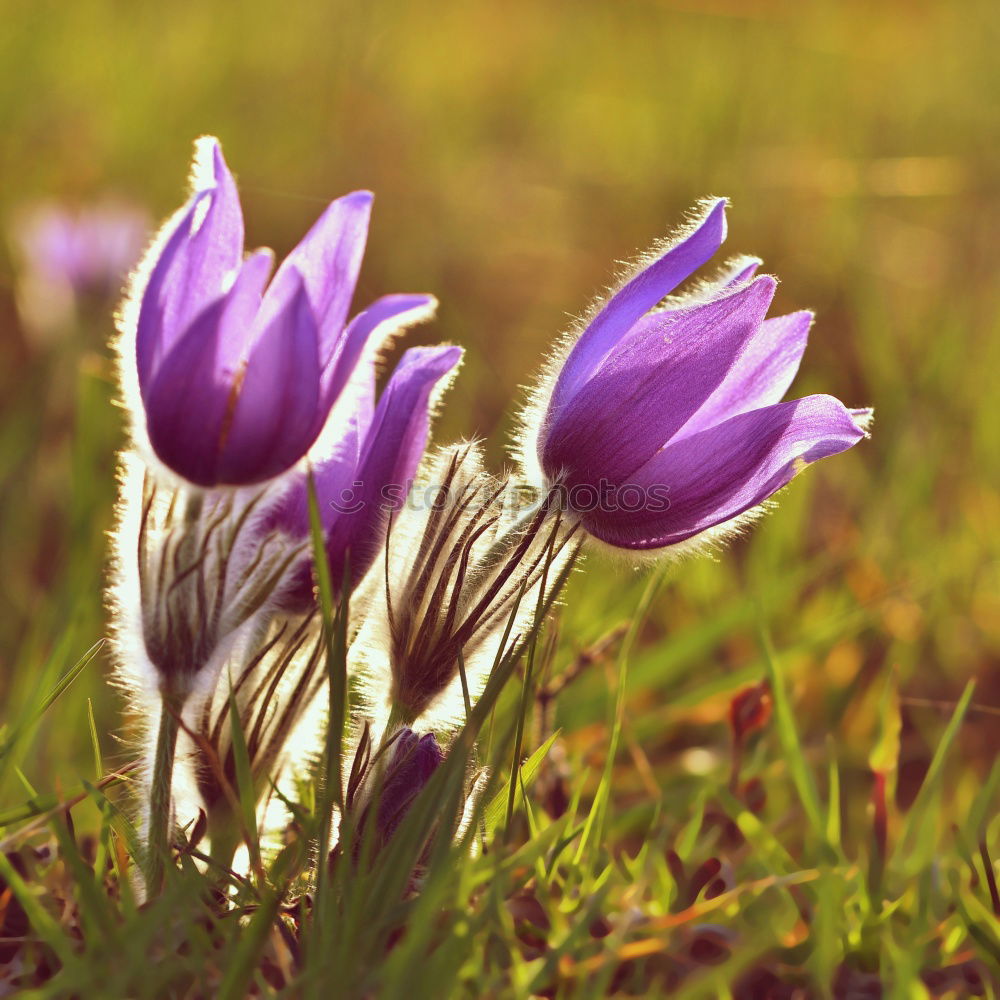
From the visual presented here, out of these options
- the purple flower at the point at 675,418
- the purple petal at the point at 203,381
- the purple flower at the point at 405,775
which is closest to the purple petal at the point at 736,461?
the purple flower at the point at 675,418

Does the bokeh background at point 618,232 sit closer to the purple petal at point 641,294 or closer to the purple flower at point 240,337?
the purple petal at point 641,294

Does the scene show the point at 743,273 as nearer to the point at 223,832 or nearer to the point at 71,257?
the point at 223,832

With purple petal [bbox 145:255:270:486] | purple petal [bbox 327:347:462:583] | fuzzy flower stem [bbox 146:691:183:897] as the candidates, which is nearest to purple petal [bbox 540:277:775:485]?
purple petal [bbox 327:347:462:583]

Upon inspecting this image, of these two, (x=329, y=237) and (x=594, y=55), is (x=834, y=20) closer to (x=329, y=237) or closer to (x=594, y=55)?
(x=594, y=55)

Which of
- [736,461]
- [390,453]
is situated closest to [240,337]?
[390,453]

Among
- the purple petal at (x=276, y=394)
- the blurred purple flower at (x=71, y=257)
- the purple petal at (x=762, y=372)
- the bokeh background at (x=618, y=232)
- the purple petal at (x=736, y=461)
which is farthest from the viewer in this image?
the blurred purple flower at (x=71, y=257)

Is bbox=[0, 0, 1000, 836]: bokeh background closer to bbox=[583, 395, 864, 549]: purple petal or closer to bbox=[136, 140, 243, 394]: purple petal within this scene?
bbox=[583, 395, 864, 549]: purple petal
